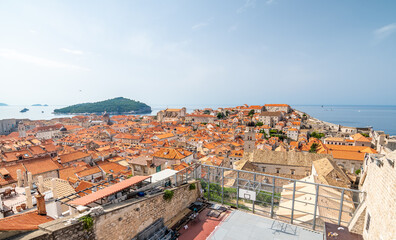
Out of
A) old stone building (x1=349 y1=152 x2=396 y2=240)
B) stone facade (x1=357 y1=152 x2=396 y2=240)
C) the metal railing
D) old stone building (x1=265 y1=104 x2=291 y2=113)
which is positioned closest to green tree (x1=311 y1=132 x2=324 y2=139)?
old stone building (x1=265 y1=104 x2=291 y2=113)

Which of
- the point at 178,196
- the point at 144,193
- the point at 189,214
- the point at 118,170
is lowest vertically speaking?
the point at 118,170

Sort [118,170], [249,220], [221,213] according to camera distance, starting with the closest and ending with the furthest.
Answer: [249,220], [221,213], [118,170]

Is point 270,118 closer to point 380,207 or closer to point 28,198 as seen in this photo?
point 380,207

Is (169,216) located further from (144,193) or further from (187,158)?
(187,158)

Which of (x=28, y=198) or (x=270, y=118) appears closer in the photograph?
(x=28, y=198)

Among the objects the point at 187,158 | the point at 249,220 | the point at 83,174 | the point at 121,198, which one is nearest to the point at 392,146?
the point at 187,158

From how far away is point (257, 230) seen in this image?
736 cm

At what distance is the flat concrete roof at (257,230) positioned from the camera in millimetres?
7004

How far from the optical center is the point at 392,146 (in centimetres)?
3444

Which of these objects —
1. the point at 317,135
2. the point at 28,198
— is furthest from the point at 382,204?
the point at 317,135

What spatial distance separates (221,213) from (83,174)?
59.3ft

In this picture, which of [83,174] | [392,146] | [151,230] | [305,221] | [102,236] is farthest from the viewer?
[392,146]

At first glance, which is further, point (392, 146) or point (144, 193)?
point (392, 146)

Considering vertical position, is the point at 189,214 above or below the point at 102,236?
below
